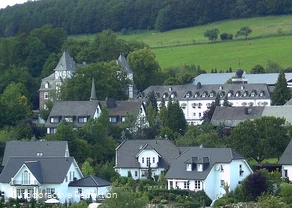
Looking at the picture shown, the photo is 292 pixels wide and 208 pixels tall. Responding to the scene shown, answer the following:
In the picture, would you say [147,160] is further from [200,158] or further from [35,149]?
[35,149]

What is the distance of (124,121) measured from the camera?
100m

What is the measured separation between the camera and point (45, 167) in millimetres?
79812

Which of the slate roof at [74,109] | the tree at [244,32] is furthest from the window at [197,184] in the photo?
the tree at [244,32]

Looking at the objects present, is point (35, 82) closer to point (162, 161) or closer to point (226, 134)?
point (226, 134)

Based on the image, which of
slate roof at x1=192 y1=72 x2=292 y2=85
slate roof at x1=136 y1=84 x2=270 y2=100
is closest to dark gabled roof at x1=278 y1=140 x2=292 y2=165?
slate roof at x1=136 y1=84 x2=270 y2=100

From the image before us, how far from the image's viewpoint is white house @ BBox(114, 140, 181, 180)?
278 feet

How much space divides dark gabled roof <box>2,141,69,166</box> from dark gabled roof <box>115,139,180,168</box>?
3.73 m

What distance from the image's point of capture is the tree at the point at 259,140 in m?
85.0

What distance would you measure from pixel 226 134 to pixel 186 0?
94.4 metres

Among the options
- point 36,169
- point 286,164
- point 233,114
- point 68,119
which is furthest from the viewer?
point 233,114

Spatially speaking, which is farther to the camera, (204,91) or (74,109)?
(204,91)

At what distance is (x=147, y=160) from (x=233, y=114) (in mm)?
26134

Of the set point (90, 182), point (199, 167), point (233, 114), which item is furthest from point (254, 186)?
point (233, 114)

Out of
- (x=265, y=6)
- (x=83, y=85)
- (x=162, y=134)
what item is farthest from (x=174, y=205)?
(x=265, y=6)
